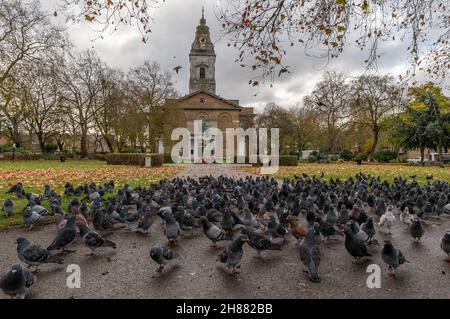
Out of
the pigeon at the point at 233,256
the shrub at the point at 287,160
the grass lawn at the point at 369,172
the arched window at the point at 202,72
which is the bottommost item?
the pigeon at the point at 233,256

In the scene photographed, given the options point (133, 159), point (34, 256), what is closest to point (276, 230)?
point (34, 256)

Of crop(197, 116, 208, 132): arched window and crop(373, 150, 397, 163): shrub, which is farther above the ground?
crop(197, 116, 208, 132): arched window

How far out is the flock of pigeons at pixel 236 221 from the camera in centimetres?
380

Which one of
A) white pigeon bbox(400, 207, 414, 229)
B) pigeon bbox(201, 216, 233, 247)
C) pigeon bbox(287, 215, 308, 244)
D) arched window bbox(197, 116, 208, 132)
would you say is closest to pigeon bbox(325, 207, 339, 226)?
pigeon bbox(287, 215, 308, 244)

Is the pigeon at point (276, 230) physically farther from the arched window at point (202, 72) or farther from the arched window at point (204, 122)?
the arched window at point (202, 72)

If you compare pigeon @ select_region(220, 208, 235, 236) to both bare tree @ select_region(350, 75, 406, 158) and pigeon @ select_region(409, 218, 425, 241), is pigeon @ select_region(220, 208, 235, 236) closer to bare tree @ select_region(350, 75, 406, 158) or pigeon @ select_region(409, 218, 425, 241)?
pigeon @ select_region(409, 218, 425, 241)

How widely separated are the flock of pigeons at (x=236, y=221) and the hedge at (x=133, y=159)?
60.9ft

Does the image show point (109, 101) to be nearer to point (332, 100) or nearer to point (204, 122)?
point (204, 122)

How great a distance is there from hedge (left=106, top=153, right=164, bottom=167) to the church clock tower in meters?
37.6

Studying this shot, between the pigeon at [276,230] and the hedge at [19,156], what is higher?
the hedge at [19,156]

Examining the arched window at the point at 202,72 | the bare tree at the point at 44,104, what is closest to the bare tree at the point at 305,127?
the arched window at the point at 202,72

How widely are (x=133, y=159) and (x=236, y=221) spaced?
2602cm

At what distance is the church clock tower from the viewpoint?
213 ft
